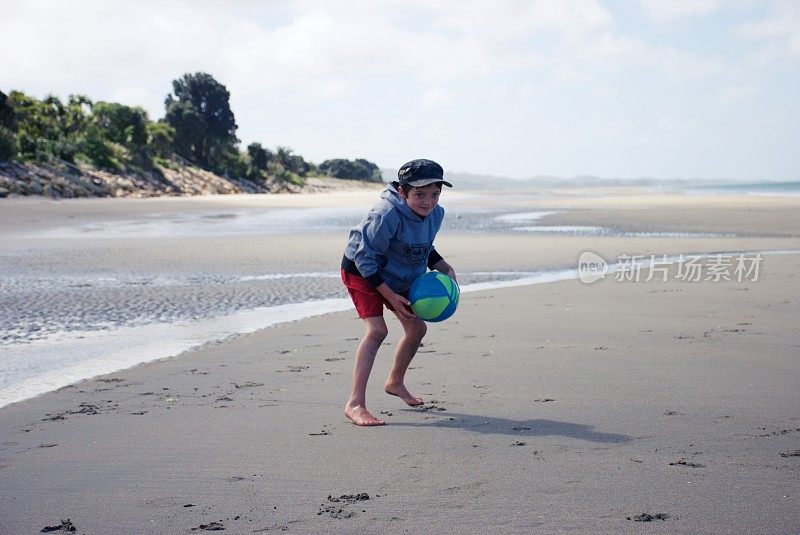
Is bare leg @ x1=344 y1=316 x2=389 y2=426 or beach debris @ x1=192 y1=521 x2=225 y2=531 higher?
bare leg @ x1=344 y1=316 x2=389 y2=426

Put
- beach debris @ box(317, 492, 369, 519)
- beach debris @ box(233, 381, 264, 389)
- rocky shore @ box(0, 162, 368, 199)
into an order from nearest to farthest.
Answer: beach debris @ box(317, 492, 369, 519)
beach debris @ box(233, 381, 264, 389)
rocky shore @ box(0, 162, 368, 199)

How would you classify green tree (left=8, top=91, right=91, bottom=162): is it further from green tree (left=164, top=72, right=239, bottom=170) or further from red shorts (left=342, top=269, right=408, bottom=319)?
red shorts (left=342, top=269, right=408, bottom=319)

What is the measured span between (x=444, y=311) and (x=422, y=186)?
781 millimetres

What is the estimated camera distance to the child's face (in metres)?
5.23

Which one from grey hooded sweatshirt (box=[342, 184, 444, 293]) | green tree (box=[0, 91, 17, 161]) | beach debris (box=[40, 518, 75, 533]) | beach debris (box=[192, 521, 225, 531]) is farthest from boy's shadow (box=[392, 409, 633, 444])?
green tree (box=[0, 91, 17, 161])

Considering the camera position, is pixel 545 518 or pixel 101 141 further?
pixel 101 141

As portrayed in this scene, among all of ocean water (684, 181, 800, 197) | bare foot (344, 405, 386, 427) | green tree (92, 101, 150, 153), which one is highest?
green tree (92, 101, 150, 153)

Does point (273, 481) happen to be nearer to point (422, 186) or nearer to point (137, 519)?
point (137, 519)

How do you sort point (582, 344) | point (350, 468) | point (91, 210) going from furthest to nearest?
point (91, 210) < point (582, 344) < point (350, 468)

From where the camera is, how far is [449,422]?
16.9ft

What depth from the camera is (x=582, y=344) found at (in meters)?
7.45

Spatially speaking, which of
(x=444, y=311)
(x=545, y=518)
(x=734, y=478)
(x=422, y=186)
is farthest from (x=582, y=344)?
(x=545, y=518)

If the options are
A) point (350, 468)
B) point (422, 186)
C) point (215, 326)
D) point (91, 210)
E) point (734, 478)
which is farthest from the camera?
point (91, 210)

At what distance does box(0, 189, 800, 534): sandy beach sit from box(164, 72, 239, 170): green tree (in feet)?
192
